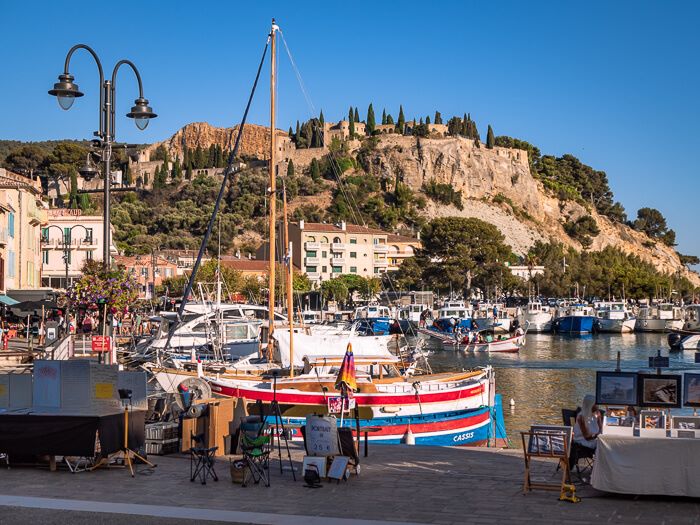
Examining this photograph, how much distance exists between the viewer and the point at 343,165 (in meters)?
172

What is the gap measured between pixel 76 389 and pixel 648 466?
27.5 feet

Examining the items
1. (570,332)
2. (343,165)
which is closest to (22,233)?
(570,332)

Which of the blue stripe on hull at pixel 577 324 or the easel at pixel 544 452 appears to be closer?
the easel at pixel 544 452

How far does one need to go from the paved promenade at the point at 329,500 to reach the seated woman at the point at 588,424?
69 centimetres

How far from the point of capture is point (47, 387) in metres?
13.9

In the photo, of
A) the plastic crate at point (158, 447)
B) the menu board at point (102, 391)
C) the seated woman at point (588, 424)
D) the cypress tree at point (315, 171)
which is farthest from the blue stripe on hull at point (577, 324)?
the cypress tree at point (315, 171)

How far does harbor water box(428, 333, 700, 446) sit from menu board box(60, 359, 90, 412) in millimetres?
15996

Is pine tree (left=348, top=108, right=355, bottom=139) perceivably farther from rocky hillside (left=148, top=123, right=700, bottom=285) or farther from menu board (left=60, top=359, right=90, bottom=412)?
menu board (left=60, top=359, right=90, bottom=412)

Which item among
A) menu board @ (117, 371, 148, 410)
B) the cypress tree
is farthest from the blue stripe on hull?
the cypress tree

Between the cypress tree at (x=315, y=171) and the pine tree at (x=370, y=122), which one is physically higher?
the pine tree at (x=370, y=122)

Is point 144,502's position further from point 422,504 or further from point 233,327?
point 233,327

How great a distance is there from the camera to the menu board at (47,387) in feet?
45.3

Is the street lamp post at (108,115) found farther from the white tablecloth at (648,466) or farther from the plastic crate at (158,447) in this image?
the white tablecloth at (648,466)

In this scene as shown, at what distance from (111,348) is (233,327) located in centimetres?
2010
